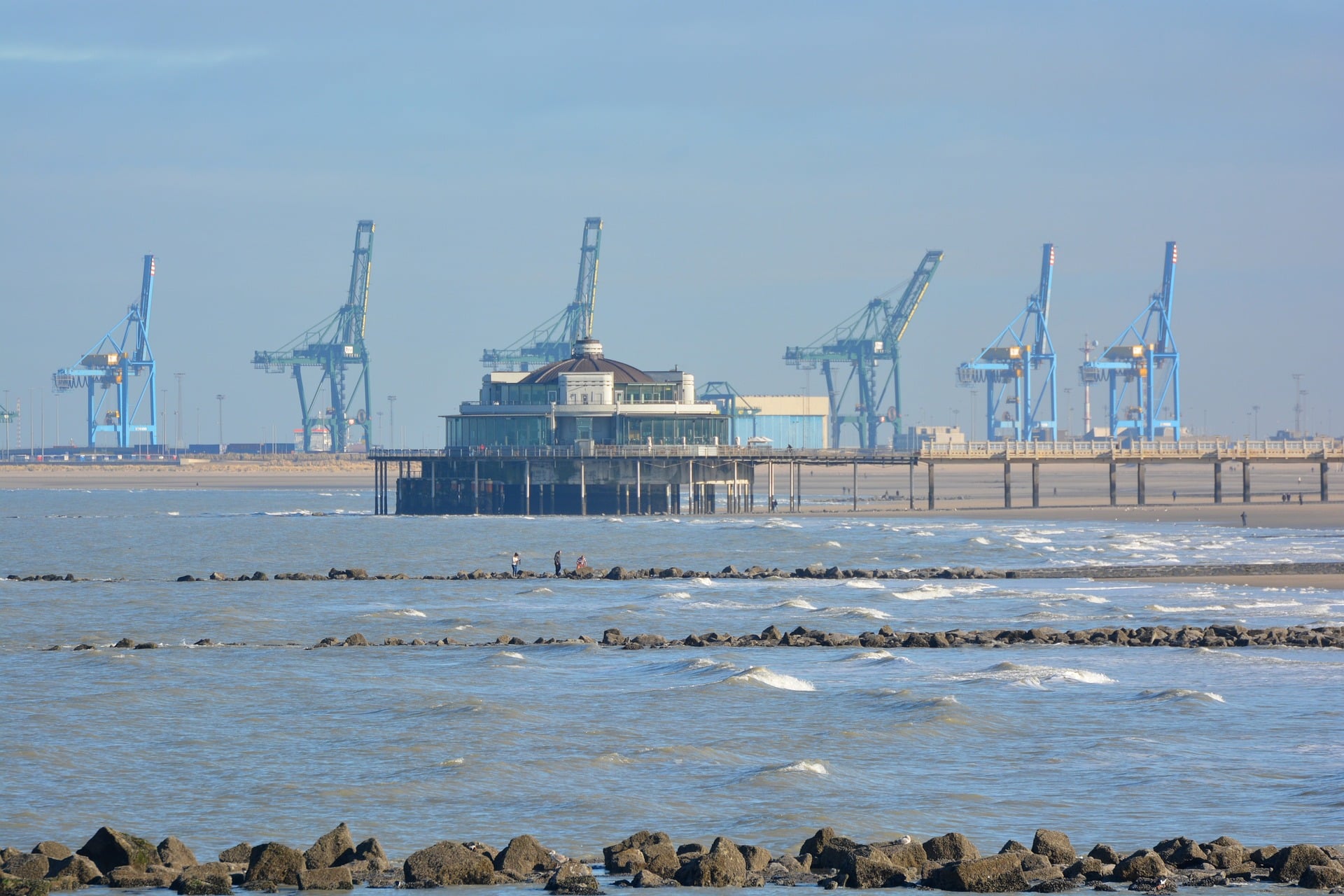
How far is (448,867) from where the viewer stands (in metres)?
18.8

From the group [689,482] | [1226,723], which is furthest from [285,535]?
[1226,723]

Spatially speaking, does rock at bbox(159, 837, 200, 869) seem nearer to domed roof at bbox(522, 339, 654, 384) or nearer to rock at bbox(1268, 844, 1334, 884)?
rock at bbox(1268, 844, 1334, 884)

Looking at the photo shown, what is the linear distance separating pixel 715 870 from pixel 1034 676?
50.9ft

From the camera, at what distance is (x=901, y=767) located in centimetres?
2506

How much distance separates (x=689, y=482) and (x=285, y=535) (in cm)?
2084

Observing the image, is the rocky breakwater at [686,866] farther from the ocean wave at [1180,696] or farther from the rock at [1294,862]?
the ocean wave at [1180,696]

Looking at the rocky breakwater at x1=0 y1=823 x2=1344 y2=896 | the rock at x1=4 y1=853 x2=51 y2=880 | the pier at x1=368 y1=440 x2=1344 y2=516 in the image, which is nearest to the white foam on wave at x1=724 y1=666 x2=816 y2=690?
the rocky breakwater at x1=0 y1=823 x2=1344 y2=896

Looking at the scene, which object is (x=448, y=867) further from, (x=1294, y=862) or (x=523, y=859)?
(x=1294, y=862)

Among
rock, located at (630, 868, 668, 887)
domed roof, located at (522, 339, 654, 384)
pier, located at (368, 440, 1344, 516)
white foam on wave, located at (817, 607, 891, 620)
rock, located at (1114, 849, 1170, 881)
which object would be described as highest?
domed roof, located at (522, 339, 654, 384)

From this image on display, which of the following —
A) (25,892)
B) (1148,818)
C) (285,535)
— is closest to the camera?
(25,892)

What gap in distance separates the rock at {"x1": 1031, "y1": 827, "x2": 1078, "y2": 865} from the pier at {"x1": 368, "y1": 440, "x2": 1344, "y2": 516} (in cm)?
7042

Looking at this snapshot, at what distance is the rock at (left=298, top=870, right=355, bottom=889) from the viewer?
18531mm

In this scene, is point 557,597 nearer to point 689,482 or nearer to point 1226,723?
point 1226,723

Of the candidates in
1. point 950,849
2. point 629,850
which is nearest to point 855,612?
point 950,849
